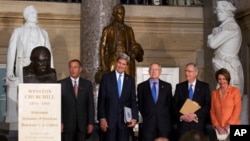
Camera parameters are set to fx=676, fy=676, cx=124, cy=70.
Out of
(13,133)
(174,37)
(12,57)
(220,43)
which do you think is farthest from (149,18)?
(13,133)

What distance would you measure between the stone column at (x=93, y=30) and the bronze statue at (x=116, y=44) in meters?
0.99

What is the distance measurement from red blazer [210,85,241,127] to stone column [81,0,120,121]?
4.52 metres

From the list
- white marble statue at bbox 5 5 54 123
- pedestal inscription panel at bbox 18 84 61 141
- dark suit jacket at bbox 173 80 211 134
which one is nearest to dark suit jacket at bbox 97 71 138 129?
dark suit jacket at bbox 173 80 211 134

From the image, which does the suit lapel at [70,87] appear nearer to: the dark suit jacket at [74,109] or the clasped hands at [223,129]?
the dark suit jacket at [74,109]

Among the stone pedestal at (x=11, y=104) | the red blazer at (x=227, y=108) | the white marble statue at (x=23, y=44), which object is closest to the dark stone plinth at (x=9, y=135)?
the stone pedestal at (x=11, y=104)

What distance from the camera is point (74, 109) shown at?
891 cm

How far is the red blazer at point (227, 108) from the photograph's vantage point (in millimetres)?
8961

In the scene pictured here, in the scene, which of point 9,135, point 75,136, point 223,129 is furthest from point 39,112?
point 223,129

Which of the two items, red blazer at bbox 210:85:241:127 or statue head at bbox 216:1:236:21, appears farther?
statue head at bbox 216:1:236:21

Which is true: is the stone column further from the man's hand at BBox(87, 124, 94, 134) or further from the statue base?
the man's hand at BBox(87, 124, 94, 134)

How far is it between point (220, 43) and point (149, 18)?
319cm

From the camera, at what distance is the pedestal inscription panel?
7469 millimetres

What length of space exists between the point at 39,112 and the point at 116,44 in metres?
4.83

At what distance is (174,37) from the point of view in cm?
1569
